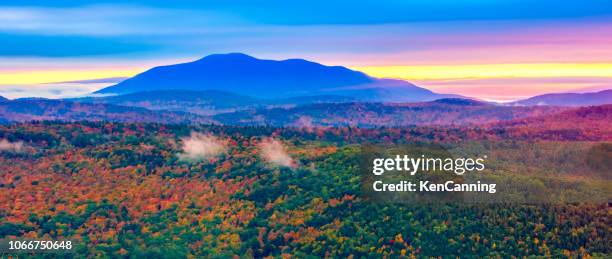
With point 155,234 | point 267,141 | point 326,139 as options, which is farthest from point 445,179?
point 326,139

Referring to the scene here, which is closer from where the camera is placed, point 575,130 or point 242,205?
point 242,205

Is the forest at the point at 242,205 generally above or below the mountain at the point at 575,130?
below

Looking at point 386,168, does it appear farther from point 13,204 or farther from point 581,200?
point 13,204

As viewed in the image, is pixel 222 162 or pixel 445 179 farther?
pixel 222 162

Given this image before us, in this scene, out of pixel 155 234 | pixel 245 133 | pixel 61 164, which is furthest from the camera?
pixel 245 133

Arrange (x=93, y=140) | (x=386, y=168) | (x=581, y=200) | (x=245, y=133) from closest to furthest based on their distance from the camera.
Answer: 1. (x=581, y=200)
2. (x=386, y=168)
3. (x=93, y=140)
4. (x=245, y=133)

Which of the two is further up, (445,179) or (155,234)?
(445,179)

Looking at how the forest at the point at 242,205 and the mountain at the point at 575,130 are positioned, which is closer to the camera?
the forest at the point at 242,205

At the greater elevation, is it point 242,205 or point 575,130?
point 575,130
